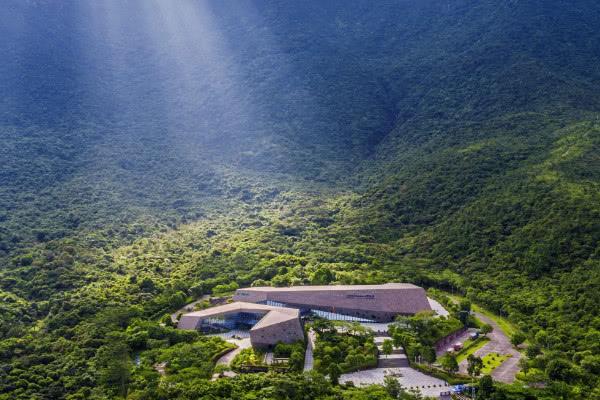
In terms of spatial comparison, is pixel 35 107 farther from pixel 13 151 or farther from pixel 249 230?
pixel 249 230

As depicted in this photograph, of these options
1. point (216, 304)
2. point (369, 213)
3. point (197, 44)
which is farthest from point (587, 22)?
point (216, 304)

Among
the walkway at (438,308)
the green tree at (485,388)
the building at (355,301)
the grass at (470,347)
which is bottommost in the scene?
the walkway at (438,308)

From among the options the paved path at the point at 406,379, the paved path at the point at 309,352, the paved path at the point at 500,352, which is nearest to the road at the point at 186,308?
the paved path at the point at 309,352

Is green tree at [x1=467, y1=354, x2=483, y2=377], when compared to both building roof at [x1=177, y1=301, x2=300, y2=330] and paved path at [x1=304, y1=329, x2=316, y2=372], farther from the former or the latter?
building roof at [x1=177, y1=301, x2=300, y2=330]

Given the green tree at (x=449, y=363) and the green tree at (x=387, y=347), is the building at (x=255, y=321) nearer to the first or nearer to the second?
the green tree at (x=387, y=347)

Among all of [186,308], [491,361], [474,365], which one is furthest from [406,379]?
[186,308]
